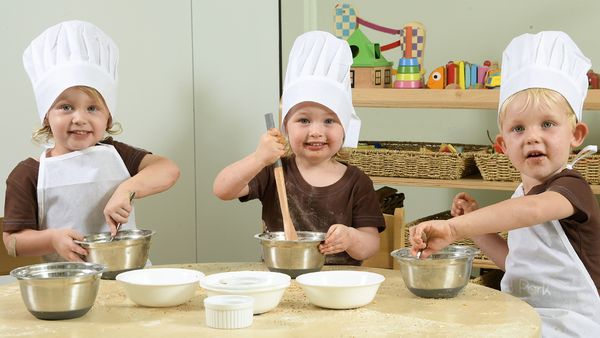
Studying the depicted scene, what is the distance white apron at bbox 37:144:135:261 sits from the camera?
210 cm

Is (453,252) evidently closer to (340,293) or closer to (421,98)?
(340,293)

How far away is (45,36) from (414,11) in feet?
5.52

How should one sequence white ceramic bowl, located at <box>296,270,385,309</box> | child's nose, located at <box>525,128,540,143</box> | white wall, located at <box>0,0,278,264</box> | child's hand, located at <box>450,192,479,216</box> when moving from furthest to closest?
white wall, located at <box>0,0,278,264</box> < child's hand, located at <box>450,192,479,216</box> < child's nose, located at <box>525,128,540,143</box> < white ceramic bowl, located at <box>296,270,385,309</box>

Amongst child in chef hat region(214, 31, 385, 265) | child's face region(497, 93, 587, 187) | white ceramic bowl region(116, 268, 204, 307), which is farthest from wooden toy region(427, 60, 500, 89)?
white ceramic bowl region(116, 268, 204, 307)

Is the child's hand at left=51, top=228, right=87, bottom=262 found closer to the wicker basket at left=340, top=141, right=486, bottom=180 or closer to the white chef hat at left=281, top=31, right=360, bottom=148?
the white chef hat at left=281, top=31, right=360, bottom=148

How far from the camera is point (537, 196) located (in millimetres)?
1711

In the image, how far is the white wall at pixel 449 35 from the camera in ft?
10.4

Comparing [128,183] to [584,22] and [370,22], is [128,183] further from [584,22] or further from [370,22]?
[584,22]

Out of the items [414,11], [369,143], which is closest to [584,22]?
[414,11]

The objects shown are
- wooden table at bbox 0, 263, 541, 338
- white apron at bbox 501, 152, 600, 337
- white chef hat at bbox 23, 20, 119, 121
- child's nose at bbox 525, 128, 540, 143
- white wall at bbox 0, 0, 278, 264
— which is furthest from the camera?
white wall at bbox 0, 0, 278, 264

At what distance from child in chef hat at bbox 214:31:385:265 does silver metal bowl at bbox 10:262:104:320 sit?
60cm

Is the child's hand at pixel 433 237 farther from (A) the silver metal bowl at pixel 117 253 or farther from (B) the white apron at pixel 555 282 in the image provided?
(A) the silver metal bowl at pixel 117 253

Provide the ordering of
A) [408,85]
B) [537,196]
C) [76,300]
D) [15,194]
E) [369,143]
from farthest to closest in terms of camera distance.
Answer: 1. [369,143]
2. [408,85]
3. [15,194]
4. [537,196]
5. [76,300]

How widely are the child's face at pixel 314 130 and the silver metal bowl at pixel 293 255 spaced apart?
0.38m
